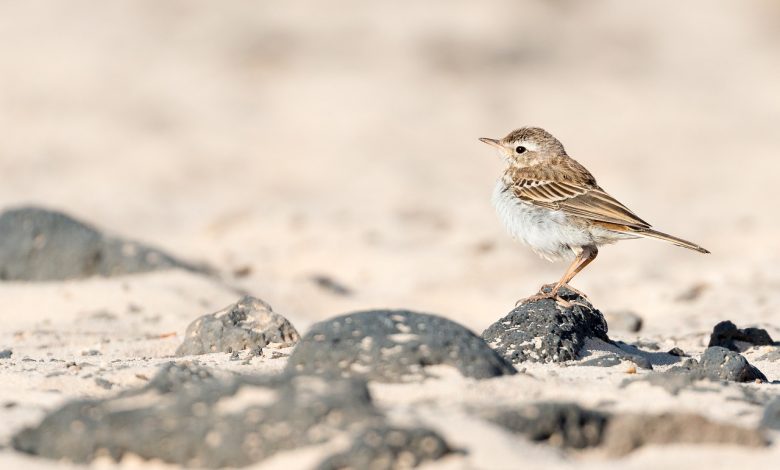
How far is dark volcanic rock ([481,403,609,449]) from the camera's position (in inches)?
177

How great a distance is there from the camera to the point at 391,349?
5.15 metres

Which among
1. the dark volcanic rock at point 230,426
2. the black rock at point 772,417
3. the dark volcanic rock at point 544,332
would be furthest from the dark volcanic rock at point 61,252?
the black rock at point 772,417

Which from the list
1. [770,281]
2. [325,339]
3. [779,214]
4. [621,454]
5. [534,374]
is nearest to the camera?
[621,454]

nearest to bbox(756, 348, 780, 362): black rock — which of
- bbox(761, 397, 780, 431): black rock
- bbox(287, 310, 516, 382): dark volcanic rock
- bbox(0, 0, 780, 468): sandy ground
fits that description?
bbox(0, 0, 780, 468): sandy ground

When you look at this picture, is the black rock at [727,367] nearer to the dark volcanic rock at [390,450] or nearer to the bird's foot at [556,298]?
the bird's foot at [556,298]

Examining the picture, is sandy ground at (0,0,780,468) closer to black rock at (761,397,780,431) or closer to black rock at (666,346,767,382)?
black rock at (761,397,780,431)

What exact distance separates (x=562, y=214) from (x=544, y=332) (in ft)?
5.98

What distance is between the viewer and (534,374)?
19.0 ft

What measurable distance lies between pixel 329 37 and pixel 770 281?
1144 centimetres

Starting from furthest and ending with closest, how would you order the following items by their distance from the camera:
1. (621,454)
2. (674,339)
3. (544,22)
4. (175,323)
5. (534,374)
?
(544,22)
(175,323)
(674,339)
(534,374)
(621,454)

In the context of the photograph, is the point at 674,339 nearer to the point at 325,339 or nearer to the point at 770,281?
the point at 770,281

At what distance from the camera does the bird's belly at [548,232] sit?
820 cm

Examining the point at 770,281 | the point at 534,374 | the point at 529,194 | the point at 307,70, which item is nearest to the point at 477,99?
the point at 307,70

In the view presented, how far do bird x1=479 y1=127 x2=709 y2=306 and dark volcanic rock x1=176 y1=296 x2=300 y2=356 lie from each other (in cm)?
167
